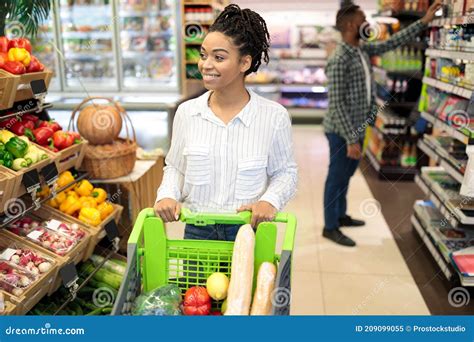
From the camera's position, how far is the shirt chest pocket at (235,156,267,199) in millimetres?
1779

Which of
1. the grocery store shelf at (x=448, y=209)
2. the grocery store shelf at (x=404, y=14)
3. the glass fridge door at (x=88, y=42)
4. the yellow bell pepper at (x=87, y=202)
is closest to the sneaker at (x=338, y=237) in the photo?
the grocery store shelf at (x=448, y=209)

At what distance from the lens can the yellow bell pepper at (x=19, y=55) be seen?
2.50 m

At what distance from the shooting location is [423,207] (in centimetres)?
436

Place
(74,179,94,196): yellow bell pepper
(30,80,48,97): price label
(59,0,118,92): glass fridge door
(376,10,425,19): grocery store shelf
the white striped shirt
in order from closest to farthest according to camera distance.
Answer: the white striped shirt
(30,80,48,97): price label
(74,179,94,196): yellow bell pepper
(376,10,425,19): grocery store shelf
(59,0,118,92): glass fridge door

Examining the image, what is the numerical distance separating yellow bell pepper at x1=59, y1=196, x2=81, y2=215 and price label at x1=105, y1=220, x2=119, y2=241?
21cm

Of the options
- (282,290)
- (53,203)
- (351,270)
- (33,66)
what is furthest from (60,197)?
(351,270)

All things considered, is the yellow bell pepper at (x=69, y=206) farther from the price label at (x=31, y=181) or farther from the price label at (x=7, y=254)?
the price label at (x=7, y=254)

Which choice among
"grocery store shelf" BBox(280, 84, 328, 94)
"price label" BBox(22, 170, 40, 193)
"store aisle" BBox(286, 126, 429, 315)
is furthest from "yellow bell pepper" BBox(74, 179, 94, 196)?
"grocery store shelf" BBox(280, 84, 328, 94)

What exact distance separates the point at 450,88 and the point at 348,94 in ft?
2.45

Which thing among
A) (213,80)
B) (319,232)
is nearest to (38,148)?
(213,80)

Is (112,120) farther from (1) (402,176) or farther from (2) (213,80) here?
(1) (402,176)

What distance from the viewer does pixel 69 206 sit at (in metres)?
2.87

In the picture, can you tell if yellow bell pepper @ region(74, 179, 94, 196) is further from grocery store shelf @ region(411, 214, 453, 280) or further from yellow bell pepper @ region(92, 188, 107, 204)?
grocery store shelf @ region(411, 214, 453, 280)
